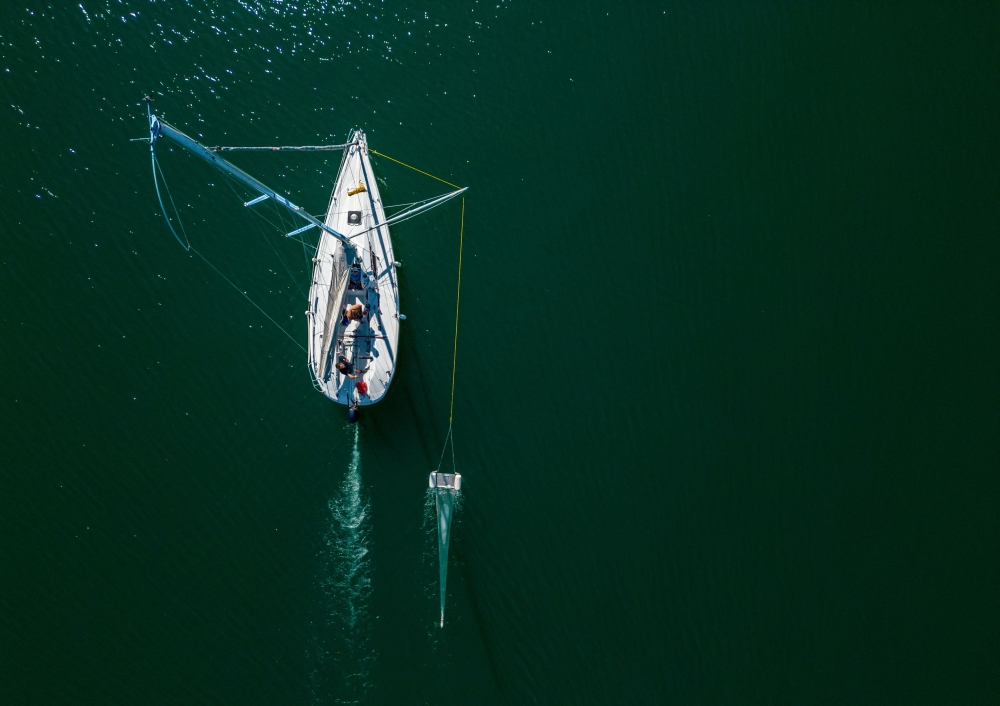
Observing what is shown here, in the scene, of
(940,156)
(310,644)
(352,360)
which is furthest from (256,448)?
(940,156)

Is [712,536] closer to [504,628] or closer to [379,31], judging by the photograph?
[504,628]

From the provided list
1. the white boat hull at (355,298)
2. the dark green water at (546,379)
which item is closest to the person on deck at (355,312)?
the white boat hull at (355,298)

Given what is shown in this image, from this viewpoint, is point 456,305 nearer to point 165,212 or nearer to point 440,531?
point 440,531

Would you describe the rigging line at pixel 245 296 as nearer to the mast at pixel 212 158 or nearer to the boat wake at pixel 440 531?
the mast at pixel 212 158

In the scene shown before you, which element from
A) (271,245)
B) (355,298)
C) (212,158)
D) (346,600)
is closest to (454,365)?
(355,298)

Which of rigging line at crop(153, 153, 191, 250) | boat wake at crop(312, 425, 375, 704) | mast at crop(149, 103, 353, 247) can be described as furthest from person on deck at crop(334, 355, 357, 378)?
rigging line at crop(153, 153, 191, 250)

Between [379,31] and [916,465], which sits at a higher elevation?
[379,31]
